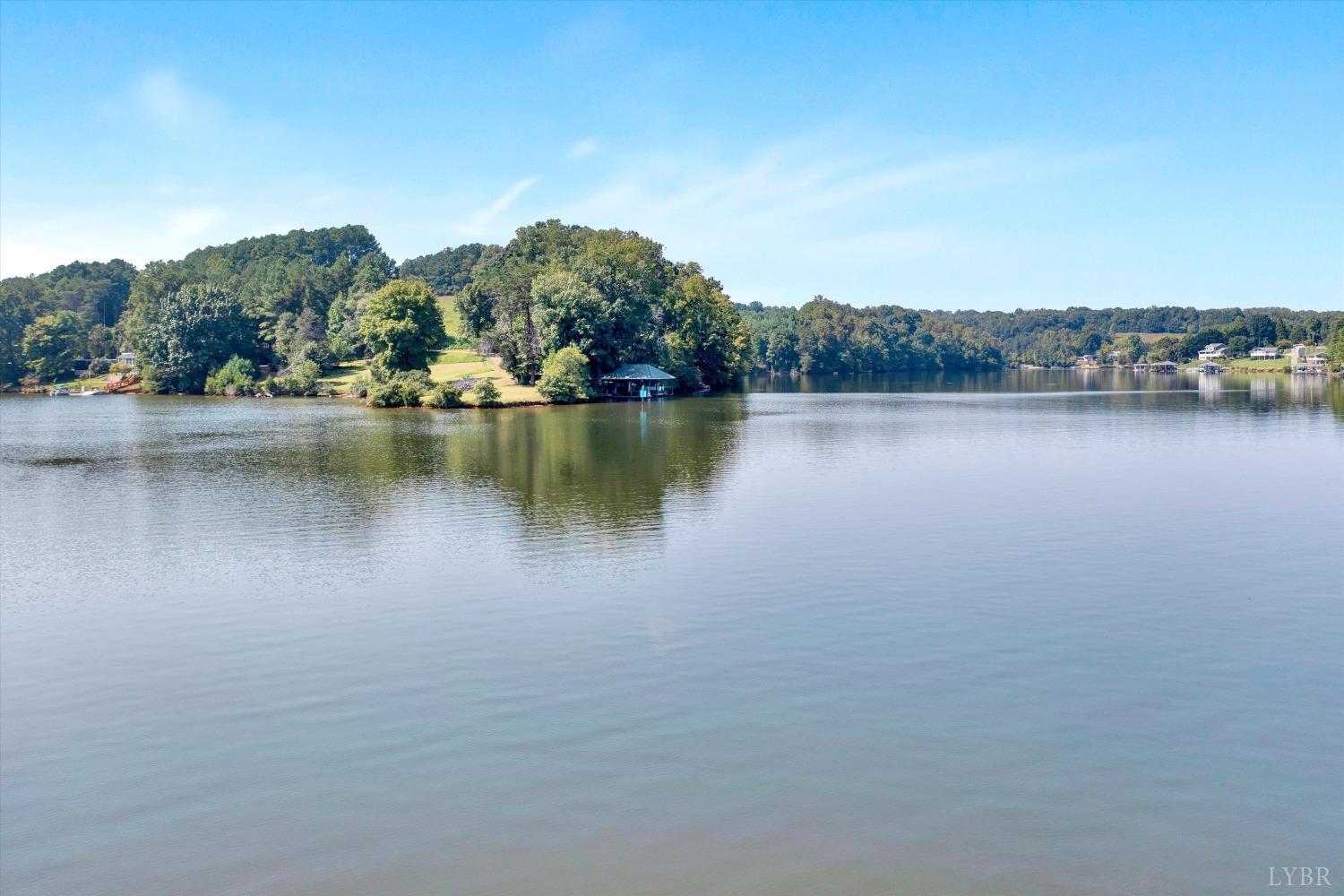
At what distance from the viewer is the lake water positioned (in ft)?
34.4

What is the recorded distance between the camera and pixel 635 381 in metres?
106

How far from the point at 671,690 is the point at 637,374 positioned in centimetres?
8839

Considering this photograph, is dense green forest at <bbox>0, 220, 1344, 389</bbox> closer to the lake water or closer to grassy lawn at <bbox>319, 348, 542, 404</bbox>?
grassy lawn at <bbox>319, 348, 542, 404</bbox>

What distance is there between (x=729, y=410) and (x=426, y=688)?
230ft

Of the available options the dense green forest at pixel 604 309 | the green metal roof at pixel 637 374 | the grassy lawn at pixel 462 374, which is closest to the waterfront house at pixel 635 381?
the green metal roof at pixel 637 374

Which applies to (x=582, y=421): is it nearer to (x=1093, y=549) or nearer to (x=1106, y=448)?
(x=1106, y=448)

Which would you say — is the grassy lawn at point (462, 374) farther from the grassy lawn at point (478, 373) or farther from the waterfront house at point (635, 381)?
the waterfront house at point (635, 381)

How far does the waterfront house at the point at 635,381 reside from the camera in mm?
102000

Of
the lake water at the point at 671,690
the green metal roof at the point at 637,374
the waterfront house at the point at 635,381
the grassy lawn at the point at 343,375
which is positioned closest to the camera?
the lake water at the point at 671,690

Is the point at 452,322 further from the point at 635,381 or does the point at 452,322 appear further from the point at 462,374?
the point at 635,381

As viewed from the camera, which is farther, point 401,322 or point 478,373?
point 478,373

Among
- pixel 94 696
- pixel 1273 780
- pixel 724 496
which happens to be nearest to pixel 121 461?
pixel 724 496

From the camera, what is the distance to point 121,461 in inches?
1838

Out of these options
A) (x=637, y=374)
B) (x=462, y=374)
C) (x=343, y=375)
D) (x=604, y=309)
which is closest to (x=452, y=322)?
(x=343, y=375)
